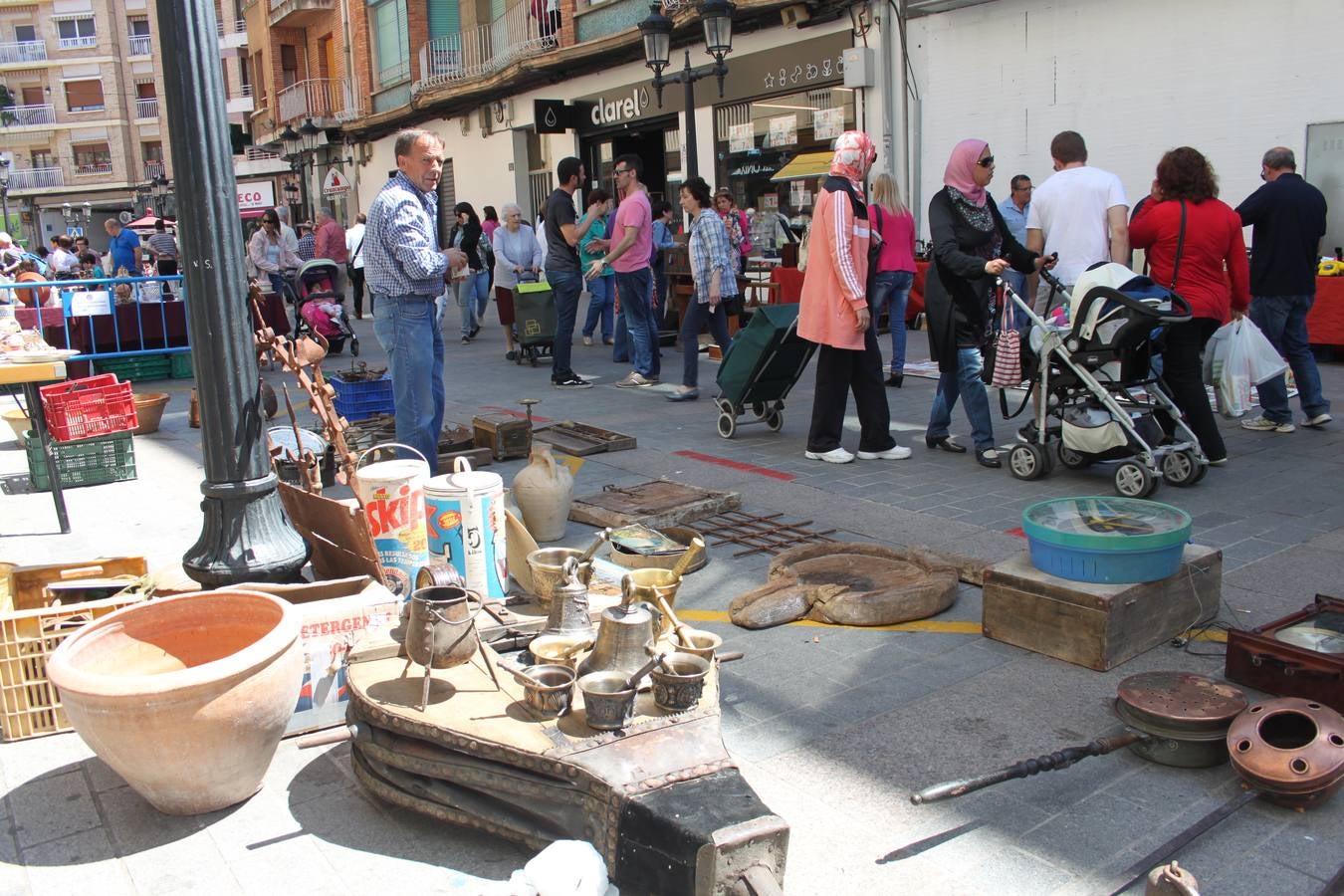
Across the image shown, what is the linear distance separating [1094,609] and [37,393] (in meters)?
5.60

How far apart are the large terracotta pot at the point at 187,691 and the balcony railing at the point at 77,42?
216 ft

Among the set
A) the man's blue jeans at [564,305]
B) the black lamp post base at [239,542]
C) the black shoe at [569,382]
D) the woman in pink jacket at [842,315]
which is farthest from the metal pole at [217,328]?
the black shoe at [569,382]

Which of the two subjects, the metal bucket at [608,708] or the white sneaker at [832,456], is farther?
the white sneaker at [832,456]

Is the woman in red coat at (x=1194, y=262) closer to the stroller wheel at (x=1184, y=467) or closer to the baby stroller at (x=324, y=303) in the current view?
the stroller wheel at (x=1184, y=467)

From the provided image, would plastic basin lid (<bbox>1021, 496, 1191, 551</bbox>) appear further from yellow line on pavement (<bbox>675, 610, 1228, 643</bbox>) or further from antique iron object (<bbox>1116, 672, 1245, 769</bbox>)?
antique iron object (<bbox>1116, 672, 1245, 769</bbox>)

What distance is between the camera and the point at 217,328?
4055 millimetres

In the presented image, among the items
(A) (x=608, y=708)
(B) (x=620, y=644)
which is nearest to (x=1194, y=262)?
(B) (x=620, y=644)

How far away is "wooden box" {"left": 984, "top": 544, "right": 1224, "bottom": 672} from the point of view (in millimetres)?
3828

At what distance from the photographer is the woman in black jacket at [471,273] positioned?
14543mm

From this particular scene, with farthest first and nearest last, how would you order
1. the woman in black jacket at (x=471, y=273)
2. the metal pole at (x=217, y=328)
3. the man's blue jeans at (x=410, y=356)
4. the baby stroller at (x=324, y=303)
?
the woman in black jacket at (x=471, y=273), the baby stroller at (x=324, y=303), the man's blue jeans at (x=410, y=356), the metal pole at (x=217, y=328)

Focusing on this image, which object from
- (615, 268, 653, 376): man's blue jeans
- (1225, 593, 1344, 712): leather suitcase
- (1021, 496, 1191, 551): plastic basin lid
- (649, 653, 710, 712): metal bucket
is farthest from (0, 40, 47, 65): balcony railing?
(1225, 593, 1344, 712): leather suitcase

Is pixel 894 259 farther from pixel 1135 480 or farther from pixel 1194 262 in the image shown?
pixel 1135 480

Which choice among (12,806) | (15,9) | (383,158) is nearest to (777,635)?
(12,806)

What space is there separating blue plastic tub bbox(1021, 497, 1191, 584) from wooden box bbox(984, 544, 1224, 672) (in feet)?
0.13
